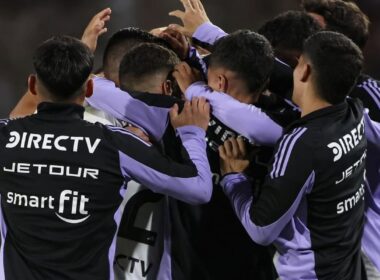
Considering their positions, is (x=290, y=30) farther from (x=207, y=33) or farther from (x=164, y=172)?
(x=164, y=172)

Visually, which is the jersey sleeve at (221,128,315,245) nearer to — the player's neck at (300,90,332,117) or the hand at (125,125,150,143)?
the player's neck at (300,90,332,117)

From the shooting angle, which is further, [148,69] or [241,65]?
A: [148,69]

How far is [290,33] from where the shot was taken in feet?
7.45

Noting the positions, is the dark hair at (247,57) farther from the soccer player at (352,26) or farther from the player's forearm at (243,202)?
the soccer player at (352,26)

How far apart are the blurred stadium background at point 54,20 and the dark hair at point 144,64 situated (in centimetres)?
256

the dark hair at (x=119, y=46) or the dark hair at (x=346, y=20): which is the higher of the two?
the dark hair at (x=119, y=46)

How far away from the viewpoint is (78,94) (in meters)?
1.92

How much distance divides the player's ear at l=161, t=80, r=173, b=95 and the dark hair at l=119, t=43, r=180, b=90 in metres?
0.03

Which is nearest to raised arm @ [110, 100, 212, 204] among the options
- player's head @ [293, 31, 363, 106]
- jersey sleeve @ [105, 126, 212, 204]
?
jersey sleeve @ [105, 126, 212, 204]

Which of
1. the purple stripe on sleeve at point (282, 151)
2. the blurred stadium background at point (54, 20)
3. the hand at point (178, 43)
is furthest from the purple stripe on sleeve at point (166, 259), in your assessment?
the blurred stadium background at point (54, 20)

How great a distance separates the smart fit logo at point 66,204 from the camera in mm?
1859

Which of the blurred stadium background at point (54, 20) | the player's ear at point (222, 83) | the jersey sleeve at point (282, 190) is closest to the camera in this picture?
the jersey sleeve at point (282, 190)

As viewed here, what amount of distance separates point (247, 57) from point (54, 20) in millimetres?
3031

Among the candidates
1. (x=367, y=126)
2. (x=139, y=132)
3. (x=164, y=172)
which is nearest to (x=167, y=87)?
(x=139, y=132)
